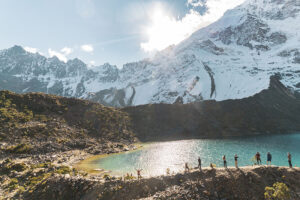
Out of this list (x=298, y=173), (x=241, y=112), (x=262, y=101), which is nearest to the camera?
(x=298, y=173)

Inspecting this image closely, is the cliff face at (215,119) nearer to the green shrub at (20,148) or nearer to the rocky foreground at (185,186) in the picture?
the green shrub at (20,148)

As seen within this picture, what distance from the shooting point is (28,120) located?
7700 cm

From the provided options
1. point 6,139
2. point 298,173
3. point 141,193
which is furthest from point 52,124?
point 298,173

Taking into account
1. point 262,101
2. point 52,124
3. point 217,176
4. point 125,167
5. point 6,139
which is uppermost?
point 262,101

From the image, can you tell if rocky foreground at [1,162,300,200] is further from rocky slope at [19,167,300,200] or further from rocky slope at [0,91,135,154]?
rocky slope at [0,91,135,154]

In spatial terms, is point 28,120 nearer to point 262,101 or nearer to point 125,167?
point 125,167

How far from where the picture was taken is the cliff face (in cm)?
12206

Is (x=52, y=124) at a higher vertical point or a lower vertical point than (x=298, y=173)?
higher

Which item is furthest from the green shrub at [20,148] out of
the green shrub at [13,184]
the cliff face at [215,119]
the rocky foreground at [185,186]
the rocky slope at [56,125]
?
the cliff face at [215,119]

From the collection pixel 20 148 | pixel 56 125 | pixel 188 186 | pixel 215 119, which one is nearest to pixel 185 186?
pixel 188 186

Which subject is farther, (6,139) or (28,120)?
(28,120)

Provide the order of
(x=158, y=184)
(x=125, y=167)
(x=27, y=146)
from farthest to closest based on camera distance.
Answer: (x=27, y=146) < (x=125, y=167) < (x=158, y=184)

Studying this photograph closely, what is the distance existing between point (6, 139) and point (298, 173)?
77.0 m

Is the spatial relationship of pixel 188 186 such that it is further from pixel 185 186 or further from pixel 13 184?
pixel 13 184
